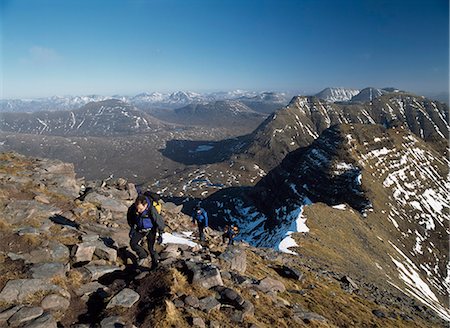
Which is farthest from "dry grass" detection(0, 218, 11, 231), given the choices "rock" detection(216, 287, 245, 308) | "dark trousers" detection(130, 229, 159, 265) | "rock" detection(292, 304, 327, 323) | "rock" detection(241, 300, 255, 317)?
"rock" detection(292, 304, 327, 323)

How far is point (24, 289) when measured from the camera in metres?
13.8

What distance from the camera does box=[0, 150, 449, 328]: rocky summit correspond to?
13327 millimetres

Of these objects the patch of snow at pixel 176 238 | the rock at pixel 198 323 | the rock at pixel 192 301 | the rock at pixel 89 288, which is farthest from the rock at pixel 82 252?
the patch of snow at pixel 176 238

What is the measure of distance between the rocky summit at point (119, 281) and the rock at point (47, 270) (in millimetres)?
44

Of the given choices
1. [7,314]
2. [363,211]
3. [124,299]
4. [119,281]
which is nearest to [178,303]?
[124,299]

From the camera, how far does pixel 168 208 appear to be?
41.3 m

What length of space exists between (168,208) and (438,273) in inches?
4404

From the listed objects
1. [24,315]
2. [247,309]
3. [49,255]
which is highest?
[24,315]

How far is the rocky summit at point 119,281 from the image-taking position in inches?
525

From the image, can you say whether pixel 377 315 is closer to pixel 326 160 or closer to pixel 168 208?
pixel 168 208

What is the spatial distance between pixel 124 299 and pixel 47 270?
4.57 metres

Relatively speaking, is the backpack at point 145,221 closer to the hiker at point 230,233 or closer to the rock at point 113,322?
the rock at point 113,322

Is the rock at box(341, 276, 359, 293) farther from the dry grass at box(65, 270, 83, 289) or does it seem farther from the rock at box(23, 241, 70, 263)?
the rock at box(23, 241, 70, 263)

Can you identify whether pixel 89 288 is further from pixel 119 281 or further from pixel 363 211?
pixel 363 211
